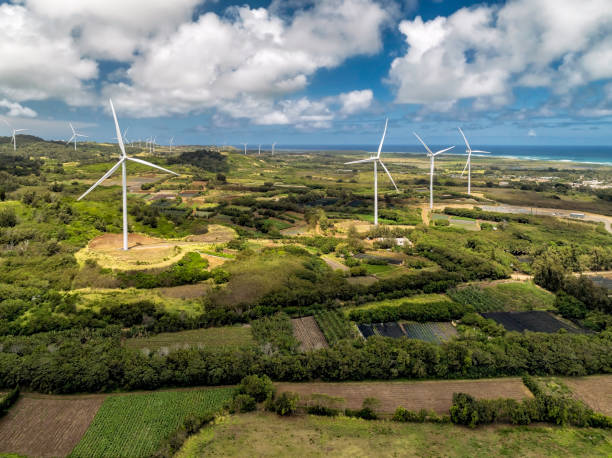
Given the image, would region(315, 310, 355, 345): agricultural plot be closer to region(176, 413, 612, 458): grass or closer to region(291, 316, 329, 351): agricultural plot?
region(291, 316, 329, 351): agricultural plot

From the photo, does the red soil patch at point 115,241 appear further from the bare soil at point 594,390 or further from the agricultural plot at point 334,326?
the bare soil at point 594,390

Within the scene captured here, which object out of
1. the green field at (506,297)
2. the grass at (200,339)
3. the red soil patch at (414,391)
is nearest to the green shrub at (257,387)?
the red soil patch at (414,391)

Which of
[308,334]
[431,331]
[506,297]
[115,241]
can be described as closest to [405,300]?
[431,331]

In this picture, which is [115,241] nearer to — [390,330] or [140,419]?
[140,419]

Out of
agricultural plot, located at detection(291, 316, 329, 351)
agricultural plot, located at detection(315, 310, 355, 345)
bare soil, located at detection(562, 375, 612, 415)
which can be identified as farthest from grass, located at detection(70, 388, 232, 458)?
bare soil, located at detection(562, 375, 612, 415)

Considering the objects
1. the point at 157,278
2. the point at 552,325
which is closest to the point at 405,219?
the point at 552,325
